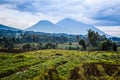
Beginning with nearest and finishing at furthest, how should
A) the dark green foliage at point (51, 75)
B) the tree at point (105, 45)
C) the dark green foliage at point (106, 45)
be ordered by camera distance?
the dark green foliage at point (51, 75) → the tree at point (105, 45) → the dark green foliage at point (106, 45)

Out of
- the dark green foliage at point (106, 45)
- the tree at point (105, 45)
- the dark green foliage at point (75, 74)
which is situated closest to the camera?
the dark green foliage at point (75, 74)

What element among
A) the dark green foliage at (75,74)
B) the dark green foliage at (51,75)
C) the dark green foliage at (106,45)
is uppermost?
the dark green foliage at (106,45)

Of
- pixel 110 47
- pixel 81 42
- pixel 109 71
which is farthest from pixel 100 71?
pixel 81 42

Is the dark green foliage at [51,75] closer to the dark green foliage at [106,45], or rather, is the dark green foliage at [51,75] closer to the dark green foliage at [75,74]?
the dark green foliage at [75,74]

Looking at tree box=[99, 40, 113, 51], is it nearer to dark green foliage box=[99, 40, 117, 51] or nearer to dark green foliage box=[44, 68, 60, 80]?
dark green foliage box=[99, 40, 117, 51]

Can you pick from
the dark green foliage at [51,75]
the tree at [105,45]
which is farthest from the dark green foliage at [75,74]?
the tree at [105,45]

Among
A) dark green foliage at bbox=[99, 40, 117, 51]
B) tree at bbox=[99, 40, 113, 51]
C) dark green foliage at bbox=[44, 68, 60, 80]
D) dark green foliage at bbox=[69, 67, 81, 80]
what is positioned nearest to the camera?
dark green foliage at bbox=[44, 68, 60, 80]

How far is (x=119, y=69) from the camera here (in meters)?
67.3

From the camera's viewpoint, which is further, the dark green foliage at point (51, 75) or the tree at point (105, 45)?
the tree at point (105, 45)

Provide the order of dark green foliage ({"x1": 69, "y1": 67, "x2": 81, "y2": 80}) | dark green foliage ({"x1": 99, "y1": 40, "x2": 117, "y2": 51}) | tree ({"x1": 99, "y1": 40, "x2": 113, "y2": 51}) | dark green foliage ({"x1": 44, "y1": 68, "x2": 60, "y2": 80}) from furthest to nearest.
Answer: dark green foliage ({"x1": 99, "y1": 40, "x2": 117, "y2": 51}) → tree ({"x1": 99, "y1": 40, "x2": 113, "y2": 51}) → dark green foliage ({"x1": 69, "y1": 67, "x2": 81, "y2": 80}) → dark green foliage ({"x1": 44, "y1": 68, "x2": 60, "y2": 80})

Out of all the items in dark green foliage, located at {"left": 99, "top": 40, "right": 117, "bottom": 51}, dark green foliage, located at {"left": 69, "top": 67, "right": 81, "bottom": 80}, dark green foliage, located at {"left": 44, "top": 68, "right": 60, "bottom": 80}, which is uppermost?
dark green foliage, located at {"left": 99, "top": 40, "right": 117, "bottom": 51}

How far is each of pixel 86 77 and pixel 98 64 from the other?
63.2ft

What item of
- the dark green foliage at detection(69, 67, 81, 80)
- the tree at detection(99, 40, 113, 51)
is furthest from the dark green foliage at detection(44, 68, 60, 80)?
the tree at detection(99, 40, 113, 51)

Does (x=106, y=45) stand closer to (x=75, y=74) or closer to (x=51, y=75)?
(x=75, y=74)
